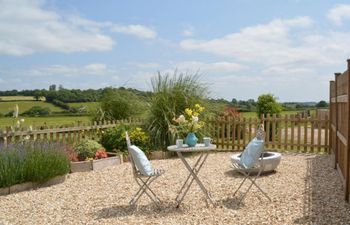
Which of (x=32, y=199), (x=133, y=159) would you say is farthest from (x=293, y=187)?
(x=32, y=199)

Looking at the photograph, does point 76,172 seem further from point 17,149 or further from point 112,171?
point 17,149

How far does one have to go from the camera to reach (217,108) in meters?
12.1

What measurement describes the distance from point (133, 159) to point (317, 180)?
3549 millimetres

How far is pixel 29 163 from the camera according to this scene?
6707 mm

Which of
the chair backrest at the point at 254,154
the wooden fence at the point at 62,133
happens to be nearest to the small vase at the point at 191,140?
the chair backrest at the point at 254,154

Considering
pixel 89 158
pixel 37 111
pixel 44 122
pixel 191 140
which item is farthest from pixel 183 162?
pixel 37 111

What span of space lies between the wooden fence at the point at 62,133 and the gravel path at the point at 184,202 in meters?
1.49

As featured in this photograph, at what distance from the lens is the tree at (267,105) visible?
15148 millimetres

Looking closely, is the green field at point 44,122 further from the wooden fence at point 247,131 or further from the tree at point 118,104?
the wooden fence at point 247,131

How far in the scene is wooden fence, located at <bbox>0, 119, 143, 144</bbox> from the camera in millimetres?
8028

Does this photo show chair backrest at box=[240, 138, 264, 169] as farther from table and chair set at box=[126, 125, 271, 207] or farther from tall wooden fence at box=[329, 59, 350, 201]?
tall wooden fence at box=[329, 59, 350, 201]

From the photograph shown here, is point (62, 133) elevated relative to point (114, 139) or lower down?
elevated

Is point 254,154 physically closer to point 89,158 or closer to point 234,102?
point 89,158

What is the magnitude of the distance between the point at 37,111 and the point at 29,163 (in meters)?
9.06
